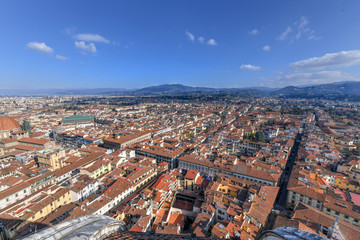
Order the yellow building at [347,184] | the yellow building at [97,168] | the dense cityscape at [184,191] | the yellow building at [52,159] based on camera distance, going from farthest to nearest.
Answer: the yellow building at [52,159], the yellow building at [97,168], the yellow building at [347,184], the dense cityscape at [184,191]

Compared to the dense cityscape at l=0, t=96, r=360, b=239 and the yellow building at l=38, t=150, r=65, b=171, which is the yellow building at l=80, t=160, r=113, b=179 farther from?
the yellow building at l=38, t=150, r=65, b=171

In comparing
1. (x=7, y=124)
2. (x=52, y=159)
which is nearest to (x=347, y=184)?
(x=52, y=159)

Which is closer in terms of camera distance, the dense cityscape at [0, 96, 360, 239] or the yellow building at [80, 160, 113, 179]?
the dense cityscape at [0, 96, 360, 239]

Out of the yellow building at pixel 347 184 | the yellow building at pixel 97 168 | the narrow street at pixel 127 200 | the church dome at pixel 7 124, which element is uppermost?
the church dome at pixel 7 124

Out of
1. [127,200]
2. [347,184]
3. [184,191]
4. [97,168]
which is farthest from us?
[97,168]

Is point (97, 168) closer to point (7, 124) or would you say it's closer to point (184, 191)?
point (184, 191)

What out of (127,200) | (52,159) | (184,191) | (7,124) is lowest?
(184,191)

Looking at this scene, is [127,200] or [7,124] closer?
[127,200]

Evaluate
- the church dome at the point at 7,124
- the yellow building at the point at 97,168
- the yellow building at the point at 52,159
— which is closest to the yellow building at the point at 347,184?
the yellow building at the point at 97,168

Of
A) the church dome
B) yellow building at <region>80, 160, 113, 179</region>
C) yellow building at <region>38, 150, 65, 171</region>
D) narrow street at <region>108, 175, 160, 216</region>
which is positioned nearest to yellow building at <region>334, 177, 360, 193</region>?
narrow street at <region>108, 175, 160, 216</region>

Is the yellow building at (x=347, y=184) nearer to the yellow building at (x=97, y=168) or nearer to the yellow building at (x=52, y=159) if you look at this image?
the yellow building at (x=97, y=168)

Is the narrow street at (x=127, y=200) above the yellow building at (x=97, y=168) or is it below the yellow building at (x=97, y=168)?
below

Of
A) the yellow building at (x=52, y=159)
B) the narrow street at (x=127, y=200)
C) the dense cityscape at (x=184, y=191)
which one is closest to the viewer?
the dense cityscape at (x=184, y=191)

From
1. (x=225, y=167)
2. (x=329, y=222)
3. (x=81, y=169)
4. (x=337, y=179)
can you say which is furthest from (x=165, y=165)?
(x=337, y=179)
